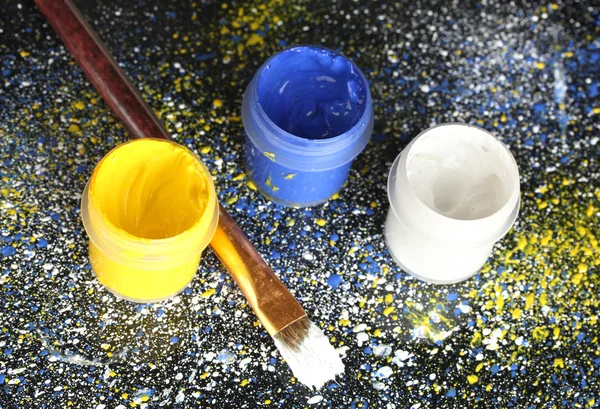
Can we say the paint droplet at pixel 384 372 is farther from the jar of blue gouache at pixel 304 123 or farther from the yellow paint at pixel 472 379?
the jar of blue gouache at pixel 304 123

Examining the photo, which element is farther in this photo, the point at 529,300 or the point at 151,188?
the point at 529,300

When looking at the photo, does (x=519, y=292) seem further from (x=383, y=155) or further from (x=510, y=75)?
(x=510, y=75)

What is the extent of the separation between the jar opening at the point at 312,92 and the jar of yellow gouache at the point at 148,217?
8.0 inches

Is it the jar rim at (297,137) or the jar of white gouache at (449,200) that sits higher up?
the jar rim at (297,137)

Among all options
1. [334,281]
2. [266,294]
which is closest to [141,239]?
[266,294]

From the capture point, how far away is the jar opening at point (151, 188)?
1252mm

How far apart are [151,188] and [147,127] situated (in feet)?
0.55

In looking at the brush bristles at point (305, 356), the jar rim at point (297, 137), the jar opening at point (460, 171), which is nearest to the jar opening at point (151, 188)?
the jar rim at point (297, 137)

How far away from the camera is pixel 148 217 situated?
1.32 metres

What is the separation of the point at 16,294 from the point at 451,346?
28.4 inches

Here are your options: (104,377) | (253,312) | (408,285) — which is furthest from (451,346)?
(104,377)

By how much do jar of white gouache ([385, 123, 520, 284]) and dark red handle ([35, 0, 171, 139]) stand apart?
43 cm

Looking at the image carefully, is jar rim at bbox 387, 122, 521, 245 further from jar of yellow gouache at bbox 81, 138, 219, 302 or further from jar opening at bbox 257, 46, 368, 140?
jar of yellow gouache at bbox 81, 138, 219, 302

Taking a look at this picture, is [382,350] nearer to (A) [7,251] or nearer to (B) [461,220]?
(B) [461,220]
